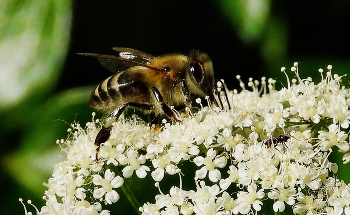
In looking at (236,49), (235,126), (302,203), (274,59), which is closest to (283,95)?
(235,126)

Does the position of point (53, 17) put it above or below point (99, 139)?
above

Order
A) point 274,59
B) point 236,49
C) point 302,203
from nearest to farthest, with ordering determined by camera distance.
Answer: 1. point 302,203
2. point 274,59
3. point 236,49

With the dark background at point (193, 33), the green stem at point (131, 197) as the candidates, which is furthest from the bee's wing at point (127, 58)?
the dark background at point (193, 33)

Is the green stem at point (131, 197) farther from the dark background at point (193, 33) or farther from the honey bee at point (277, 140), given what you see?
the dark background at point (193, 33)

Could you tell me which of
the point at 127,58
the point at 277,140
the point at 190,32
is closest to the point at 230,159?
the point at 277,140

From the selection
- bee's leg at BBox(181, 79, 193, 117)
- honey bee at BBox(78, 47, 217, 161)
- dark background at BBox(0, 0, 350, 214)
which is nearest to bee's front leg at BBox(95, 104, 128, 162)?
honey bee at BBox(78, 47, 217, 161)

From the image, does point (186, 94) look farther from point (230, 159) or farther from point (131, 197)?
point (131, 197)

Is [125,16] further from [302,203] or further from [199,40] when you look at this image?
[302,203]
